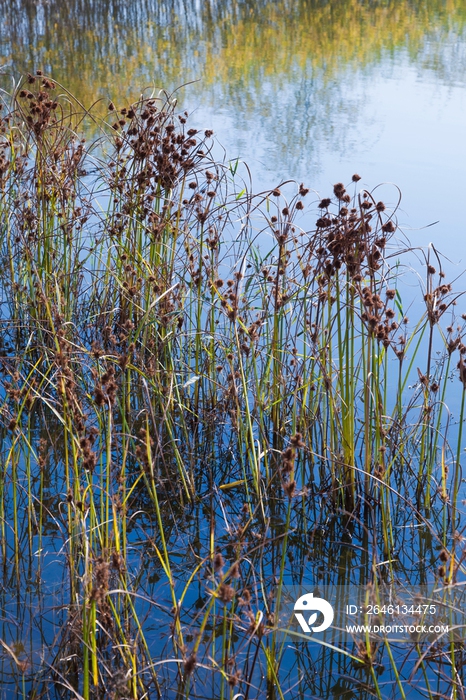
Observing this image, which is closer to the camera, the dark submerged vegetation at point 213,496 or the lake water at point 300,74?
the dark submerged vegetation at point 213,496

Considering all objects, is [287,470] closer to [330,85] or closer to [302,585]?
[302,585]

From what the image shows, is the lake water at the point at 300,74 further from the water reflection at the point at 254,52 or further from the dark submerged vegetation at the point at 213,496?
the dark submerged vegetation at the point at 213,496

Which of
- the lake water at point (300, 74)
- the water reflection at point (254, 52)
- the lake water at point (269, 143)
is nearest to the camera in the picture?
the lake water at point (269, 143)

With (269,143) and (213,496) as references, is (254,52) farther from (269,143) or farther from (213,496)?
(213,496)

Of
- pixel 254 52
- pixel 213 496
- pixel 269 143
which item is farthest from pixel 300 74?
pixel 213 496

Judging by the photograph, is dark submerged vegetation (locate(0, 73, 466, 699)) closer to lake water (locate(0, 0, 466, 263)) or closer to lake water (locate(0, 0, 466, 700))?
lake water (locate(0, 0, 466, 700))

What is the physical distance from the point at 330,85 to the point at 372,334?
769cm

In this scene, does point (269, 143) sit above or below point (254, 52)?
below

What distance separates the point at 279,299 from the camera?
236 centimetres

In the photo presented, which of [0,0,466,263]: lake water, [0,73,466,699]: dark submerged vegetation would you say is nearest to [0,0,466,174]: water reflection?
[0,0,466,263]: lake water

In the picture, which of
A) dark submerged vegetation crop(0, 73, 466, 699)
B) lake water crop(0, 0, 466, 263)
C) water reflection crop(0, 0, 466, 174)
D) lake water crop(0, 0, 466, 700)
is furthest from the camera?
water reflection crop(0, 0, 466, 174)

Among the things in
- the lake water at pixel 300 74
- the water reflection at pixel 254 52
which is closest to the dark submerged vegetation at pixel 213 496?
the lake water at pixel 300 74

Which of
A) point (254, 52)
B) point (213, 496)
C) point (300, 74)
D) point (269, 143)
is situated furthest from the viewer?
point (254, 52)

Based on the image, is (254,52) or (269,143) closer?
(269,143)
